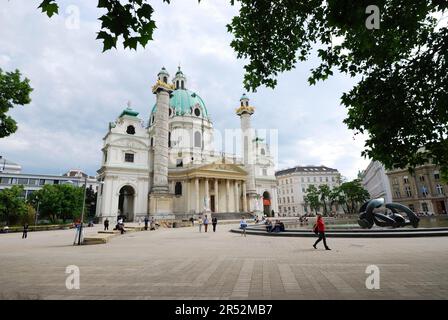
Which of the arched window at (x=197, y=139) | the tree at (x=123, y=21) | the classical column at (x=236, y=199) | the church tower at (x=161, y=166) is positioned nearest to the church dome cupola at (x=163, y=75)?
the church tower at (x=161, y=166)

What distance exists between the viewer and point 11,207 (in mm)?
40531

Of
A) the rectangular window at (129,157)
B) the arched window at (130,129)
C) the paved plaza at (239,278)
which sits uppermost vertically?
the arched window at (130,129)

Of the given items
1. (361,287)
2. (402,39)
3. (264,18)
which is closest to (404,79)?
(402,39)

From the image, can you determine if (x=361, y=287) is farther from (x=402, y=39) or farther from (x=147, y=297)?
(x=402, y=39)

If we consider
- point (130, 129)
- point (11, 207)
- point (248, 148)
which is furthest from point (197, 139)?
point (11, 207)

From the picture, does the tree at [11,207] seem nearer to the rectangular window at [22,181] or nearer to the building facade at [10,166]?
the rectangular window at [22,181]

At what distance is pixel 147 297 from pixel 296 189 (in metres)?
91.9

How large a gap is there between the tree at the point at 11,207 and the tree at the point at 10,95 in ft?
118

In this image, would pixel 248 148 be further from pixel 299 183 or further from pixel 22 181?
pixel 22 181

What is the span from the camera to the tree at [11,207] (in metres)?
40.2

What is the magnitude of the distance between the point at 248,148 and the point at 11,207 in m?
44.1

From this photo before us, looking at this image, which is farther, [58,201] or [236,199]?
[236,199]

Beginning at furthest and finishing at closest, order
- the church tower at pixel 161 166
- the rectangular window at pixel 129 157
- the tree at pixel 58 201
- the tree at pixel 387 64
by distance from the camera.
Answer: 1. the rectangular window at pixel 129 157
2. the tree at pixel 58 201
3. the church tower at pixel 161 166
4. the tree at pixel 387 64

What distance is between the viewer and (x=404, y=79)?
6.40m
